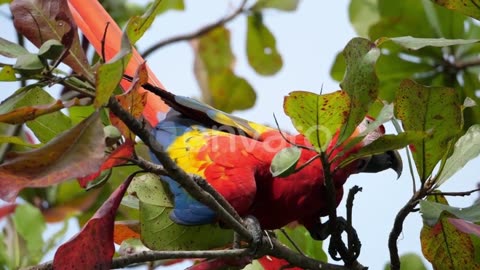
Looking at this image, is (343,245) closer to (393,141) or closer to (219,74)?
(393,141)

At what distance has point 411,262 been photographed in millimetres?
1498

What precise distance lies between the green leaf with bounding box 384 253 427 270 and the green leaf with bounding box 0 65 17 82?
793 millimetres

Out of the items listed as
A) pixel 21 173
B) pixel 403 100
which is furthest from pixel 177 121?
pixel 21 173

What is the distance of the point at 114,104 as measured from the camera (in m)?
0.91

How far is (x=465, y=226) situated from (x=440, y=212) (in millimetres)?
53

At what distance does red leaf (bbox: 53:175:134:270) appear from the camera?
1041mm

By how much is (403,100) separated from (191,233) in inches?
16.2

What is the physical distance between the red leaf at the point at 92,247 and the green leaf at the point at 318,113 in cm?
26

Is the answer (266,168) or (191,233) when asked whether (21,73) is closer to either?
(191,233)

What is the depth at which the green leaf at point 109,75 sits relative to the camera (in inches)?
34.1

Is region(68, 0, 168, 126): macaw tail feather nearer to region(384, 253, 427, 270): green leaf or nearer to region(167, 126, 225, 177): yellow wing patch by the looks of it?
region(167, 126, 225, 177): yellow wing patch

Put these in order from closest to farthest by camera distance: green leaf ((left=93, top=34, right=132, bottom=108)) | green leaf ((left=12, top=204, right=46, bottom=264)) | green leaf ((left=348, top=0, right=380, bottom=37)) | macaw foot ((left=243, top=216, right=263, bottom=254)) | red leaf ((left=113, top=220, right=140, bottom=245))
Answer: green leaf ((left=93, top=34, right=132, bottom=108)) → macaw foot ((left=243, top=216, right=263, bottom=254)) → red leaf ((left=113, top=220, right=140, bottom=245)) → green leaf ((left=12, top=204, right=46, bottom=264)) → green leaf ((left=348, top=0, right=380, bottom=37))

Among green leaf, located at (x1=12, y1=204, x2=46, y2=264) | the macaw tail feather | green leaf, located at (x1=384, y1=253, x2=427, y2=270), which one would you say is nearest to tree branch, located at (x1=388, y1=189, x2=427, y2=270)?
green leaf, located at (x1=384, y1=253, x2=427, y2=270)

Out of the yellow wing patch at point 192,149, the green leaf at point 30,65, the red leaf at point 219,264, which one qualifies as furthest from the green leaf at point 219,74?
the green leaf at point 30,65
